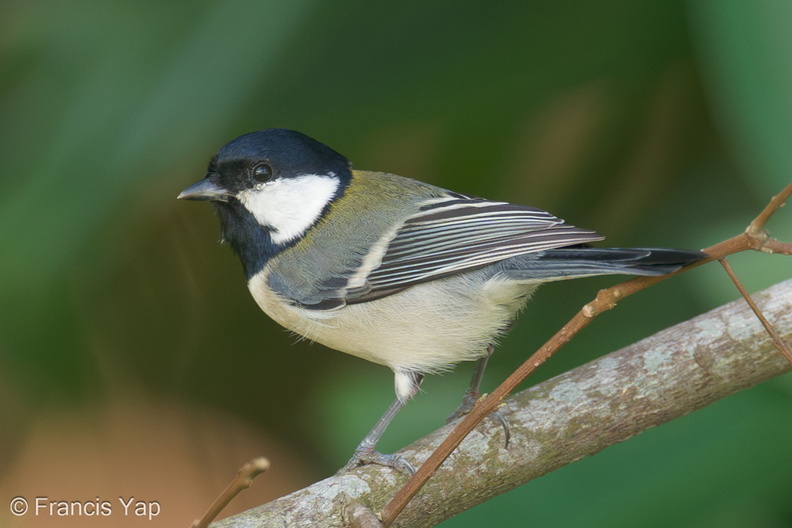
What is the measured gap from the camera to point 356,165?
2.24 metres

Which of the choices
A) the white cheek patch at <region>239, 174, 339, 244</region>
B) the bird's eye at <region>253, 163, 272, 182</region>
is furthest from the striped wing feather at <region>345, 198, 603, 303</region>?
the bird's eye at <region>253, 163, 272, 182</region>

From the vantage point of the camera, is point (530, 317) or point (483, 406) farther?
point (530, 317)

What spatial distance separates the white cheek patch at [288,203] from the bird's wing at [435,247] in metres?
0.16

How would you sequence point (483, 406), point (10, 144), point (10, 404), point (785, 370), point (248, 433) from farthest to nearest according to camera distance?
1. point (248, 433)
2. point (10, 404)
3. point (10, 144)
4. point (785, 370)
5. point (483, 406)

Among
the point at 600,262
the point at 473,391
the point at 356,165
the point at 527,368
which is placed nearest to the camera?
the point at 527,368

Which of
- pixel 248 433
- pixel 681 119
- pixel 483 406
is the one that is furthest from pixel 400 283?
pixel 681 119

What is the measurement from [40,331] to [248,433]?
64 centimetres

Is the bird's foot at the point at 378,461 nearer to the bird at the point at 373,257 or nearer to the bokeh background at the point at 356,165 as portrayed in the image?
the bird at the point at 373,257

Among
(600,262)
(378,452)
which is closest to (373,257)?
(378,452)

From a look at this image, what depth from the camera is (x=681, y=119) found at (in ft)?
7.35

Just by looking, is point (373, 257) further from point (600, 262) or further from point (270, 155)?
point (600, 262)

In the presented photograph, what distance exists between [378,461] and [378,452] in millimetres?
46

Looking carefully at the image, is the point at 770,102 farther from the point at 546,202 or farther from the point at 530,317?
the point at 530,317

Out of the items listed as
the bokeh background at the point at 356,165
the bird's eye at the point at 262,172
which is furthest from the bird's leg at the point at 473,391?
the bird's eye at the point at 262,172
